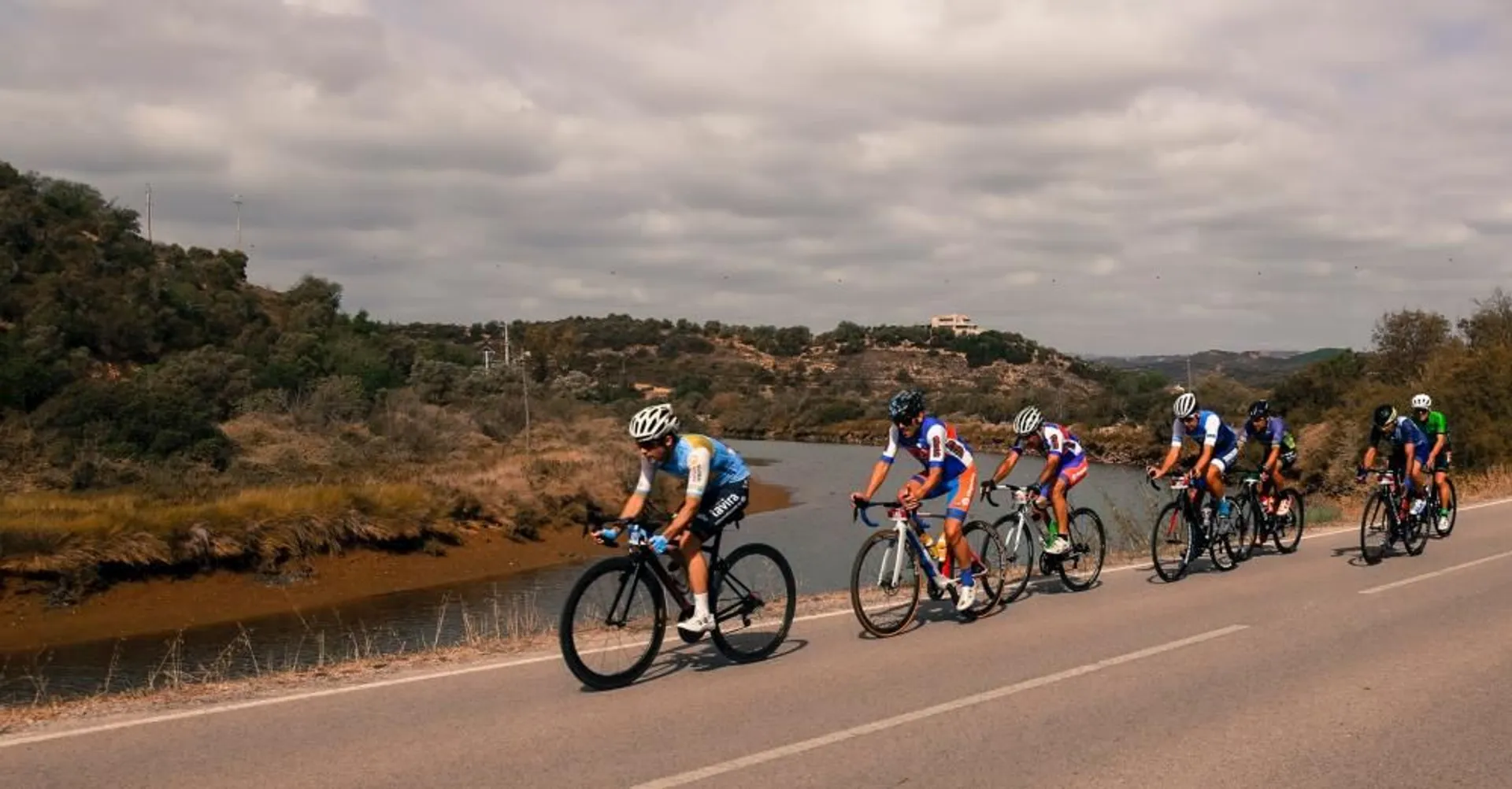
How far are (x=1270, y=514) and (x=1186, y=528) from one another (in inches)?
92.8

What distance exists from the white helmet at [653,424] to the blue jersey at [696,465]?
17 cm

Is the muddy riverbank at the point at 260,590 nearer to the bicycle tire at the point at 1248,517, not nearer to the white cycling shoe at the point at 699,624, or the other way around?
the white cycling shoe at the point at 699,624

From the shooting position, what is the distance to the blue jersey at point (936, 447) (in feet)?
30.2

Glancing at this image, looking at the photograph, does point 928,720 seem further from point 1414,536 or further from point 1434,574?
point 1414,536

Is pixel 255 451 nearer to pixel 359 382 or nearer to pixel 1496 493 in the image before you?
pixel 359 382

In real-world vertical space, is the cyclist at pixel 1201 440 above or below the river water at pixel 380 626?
above

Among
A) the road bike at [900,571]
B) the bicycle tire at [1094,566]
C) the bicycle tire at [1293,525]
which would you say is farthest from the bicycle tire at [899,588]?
the bicycle tire at [1293,525]

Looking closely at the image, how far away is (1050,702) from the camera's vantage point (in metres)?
6.88

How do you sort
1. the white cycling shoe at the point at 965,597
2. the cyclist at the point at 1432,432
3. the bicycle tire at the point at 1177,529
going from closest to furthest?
1. the white cycling shoe at the point at 965,597
2. the bicycle tire at the point at 1177,529
3. the cyclist at the point at 1432,432

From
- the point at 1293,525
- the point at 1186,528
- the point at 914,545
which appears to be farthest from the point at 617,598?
the point at 1293,525

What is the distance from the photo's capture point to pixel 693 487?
7484mm

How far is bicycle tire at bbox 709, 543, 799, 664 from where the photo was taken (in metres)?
7.95

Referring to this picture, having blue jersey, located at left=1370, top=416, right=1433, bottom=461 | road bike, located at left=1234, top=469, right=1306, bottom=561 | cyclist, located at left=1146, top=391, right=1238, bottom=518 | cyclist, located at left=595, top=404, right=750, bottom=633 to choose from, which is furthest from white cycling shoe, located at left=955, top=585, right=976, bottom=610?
blue jersey, located at left=1370, top=416, right=1433, bottom=461

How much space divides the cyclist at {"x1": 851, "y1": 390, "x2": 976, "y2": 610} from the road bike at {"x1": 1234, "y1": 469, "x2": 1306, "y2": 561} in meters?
5.44
